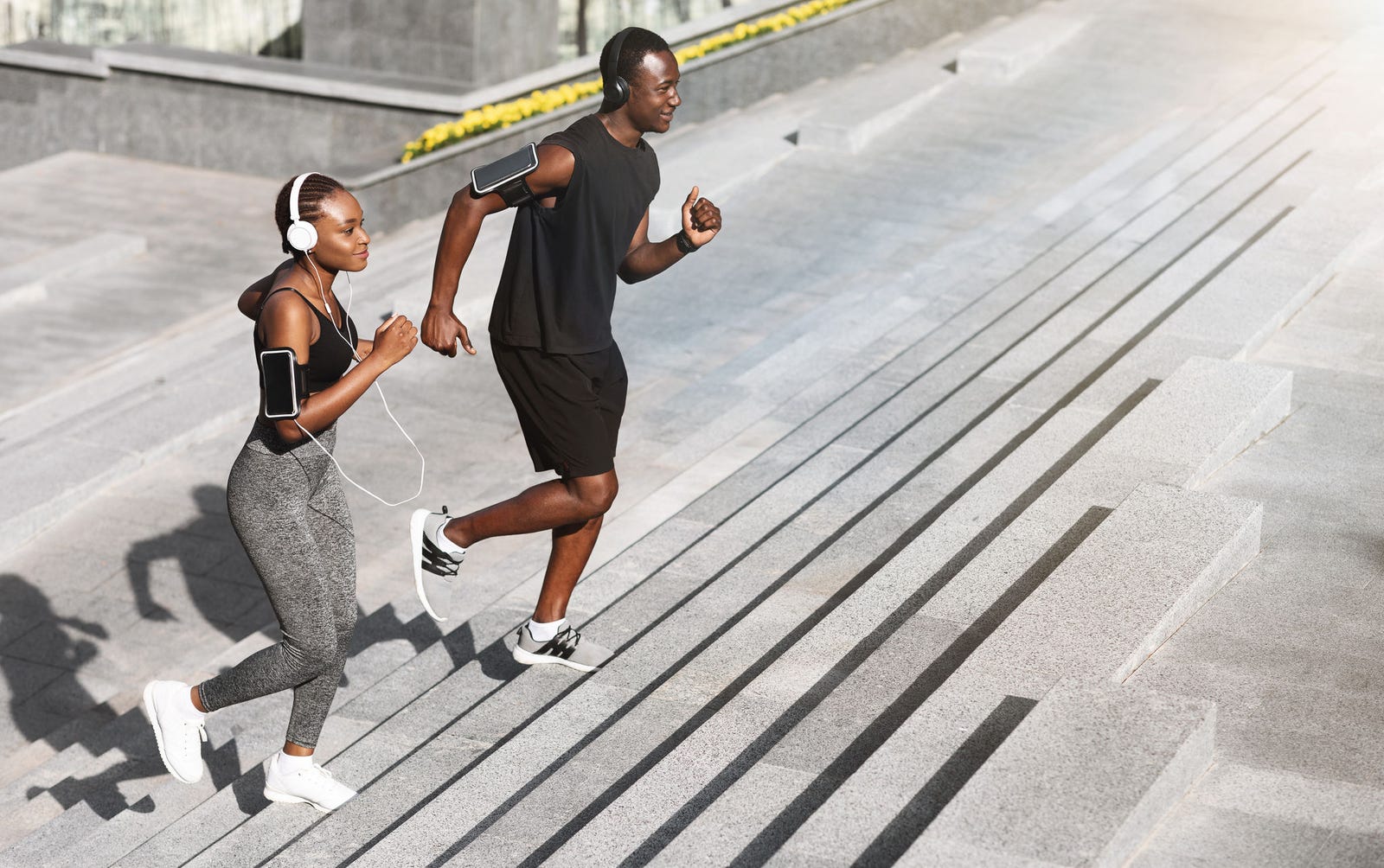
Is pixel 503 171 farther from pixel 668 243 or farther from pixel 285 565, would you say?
pixel 285 565

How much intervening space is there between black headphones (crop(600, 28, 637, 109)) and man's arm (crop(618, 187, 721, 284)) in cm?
39

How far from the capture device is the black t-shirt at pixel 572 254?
16.3 feet

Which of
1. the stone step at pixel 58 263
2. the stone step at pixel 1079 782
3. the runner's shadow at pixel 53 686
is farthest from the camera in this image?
the stone step at pixel 58 263

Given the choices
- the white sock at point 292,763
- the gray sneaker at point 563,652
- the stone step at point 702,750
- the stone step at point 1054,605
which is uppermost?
the stone step at point 1054,605

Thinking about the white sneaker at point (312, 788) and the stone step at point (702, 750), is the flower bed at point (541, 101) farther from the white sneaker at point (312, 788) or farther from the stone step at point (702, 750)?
the white sneaker at point (312, 788)

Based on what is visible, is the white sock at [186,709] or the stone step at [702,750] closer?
the stone step at [702,750]

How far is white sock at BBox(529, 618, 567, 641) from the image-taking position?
5.30 metres


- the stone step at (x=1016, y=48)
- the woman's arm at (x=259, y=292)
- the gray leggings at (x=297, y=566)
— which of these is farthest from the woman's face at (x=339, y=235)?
the stone step at (x=1016, y=48)

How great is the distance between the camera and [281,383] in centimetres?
Result: 437

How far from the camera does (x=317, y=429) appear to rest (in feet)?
14.7

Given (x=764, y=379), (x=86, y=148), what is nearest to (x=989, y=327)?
(x=764, y=379)

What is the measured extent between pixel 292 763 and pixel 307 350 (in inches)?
49.0

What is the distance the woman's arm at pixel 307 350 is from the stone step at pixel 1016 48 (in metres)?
12.1

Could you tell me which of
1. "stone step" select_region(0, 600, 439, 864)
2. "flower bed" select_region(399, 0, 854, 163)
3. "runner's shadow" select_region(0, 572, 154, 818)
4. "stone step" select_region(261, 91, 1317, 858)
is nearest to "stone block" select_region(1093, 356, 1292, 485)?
"stone step" select_region(261, 91, 1317, 858)
